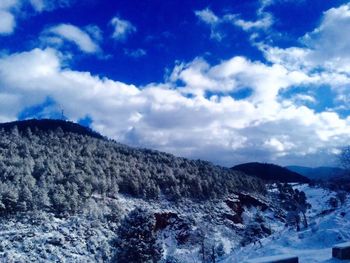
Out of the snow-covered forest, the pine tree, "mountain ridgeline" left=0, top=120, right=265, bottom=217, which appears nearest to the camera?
the pine tree

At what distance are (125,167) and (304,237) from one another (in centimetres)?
8988

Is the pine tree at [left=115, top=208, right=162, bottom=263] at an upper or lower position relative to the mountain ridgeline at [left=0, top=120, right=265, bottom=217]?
lower

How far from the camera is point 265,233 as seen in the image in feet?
270

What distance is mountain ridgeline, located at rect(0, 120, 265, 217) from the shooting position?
239ft

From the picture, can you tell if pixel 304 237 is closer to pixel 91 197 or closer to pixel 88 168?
pixel 91 197

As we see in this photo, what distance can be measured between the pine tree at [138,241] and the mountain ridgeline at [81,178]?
33.7 m

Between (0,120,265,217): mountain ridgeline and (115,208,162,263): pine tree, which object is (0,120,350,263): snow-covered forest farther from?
(0,120,265,217): mountain ridgeline

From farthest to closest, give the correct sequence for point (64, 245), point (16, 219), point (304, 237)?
point (16, 219) < point (64, 245) < point (304, 237)

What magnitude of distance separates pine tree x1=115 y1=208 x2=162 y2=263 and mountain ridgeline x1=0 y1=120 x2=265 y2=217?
3369 cm

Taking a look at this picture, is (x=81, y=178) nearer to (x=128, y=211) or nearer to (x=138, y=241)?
(x=128, y=211)

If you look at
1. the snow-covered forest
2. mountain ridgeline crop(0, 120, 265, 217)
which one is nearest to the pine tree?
the snow-covered forest

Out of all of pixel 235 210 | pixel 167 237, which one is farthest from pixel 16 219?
pixel 235 210

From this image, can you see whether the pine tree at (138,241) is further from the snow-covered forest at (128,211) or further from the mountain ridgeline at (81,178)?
the mountain ridgeline at (81,178)

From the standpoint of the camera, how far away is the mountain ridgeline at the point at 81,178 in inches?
2872
